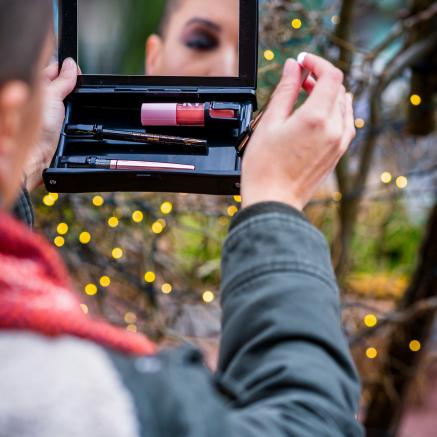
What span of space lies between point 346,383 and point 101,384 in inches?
7.5

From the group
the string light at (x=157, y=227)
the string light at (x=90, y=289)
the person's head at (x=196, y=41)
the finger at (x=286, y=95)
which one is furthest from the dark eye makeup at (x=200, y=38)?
the string light at (x=90, y=289)

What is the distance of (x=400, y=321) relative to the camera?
1.99 m

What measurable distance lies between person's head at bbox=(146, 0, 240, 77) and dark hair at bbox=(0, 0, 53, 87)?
46 cm

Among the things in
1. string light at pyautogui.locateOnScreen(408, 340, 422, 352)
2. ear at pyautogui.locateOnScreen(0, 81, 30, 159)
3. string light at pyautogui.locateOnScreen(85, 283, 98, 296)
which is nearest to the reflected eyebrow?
ear at pyautogui.locateOnScreen(0, 81, 30, 159)

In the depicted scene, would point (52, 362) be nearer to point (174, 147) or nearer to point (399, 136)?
point (174, 147)

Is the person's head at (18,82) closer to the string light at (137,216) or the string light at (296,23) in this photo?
the string light at (296,23)

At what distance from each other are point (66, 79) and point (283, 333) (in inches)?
18.6

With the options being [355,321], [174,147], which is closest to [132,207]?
[355,321]

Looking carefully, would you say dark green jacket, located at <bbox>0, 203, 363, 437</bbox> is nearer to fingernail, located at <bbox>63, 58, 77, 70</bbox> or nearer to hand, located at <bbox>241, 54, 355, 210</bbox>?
hand, located at <bbox>241, 54, 355, 210</bbox>

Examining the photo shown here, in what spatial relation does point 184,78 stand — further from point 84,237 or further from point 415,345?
point 415,345

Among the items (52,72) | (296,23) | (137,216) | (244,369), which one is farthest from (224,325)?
(137,216)

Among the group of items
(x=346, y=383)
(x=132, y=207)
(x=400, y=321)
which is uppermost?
(x=346, y=383)

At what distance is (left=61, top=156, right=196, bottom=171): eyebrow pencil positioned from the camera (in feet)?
2.69

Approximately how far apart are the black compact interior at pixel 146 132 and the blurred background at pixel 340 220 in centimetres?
61
